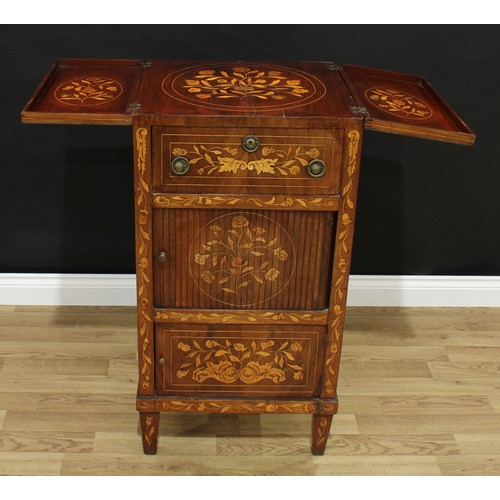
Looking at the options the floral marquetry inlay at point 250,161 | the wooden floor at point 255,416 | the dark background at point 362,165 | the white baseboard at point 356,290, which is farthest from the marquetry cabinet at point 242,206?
the white baseboard at point 356,290

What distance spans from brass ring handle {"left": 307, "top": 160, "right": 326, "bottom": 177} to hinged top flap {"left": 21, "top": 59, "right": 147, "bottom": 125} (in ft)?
1.53

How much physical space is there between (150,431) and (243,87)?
3.57 feet

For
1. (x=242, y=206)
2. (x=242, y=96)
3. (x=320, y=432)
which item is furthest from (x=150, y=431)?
(x=242, y=96)

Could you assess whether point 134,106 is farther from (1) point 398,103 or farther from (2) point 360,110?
(1) point 398,103

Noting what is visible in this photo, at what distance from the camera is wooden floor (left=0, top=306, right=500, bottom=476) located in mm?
2717

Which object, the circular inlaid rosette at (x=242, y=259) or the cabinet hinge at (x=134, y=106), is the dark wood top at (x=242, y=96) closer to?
the cabinet hinge at (x=134, y=106)

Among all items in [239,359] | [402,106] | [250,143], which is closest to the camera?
[250,143]

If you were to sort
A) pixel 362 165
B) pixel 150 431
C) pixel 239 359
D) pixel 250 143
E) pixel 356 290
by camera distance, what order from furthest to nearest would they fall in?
pixel 356 290 → pixel 362 165 → pixel 150 431 → pixel 239 359 → pixel 250 143

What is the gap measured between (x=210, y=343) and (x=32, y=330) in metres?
1.06

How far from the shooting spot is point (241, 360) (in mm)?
2555

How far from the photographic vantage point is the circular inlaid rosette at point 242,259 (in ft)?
7.70

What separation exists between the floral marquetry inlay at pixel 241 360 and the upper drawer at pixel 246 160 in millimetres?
498

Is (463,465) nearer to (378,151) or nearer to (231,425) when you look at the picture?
(231,425)

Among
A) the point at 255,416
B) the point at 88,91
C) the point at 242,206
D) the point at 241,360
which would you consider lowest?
the point at 255,416
